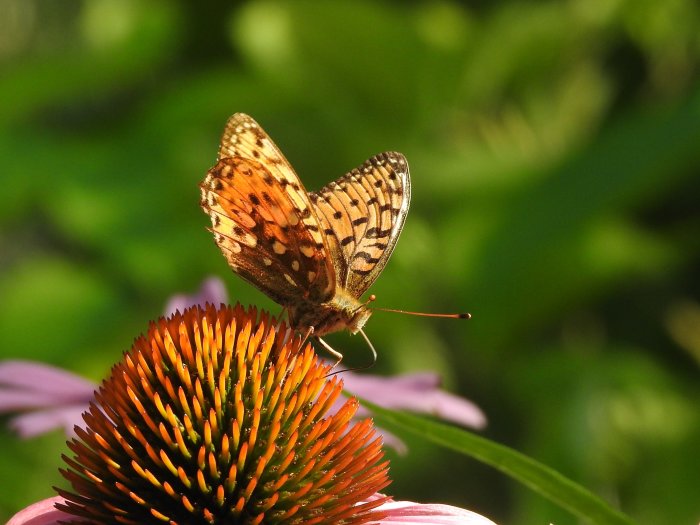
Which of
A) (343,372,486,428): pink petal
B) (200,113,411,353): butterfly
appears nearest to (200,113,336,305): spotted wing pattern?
(200,113,411,353): butterfly

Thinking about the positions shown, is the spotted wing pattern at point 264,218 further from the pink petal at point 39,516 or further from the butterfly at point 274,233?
the pink petal at point 39,516

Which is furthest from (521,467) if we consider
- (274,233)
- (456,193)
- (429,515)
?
(456,193)

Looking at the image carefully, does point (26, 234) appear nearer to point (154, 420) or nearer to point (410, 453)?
point (410, 453)

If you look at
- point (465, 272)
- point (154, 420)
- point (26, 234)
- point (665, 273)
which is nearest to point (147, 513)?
point (154, 420)

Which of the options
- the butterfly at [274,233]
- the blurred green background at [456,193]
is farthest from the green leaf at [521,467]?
the blurred green background at [456,193]

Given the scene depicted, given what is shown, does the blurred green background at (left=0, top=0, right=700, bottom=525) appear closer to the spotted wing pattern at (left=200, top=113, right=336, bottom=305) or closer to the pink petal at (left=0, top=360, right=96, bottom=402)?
the pink petal at (left=0, top=360, right=96, bottom=402)
